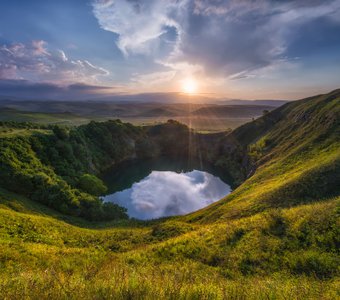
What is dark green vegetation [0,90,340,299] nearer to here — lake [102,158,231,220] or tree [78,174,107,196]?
tree [78,174,107,196]

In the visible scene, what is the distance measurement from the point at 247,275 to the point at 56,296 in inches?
356

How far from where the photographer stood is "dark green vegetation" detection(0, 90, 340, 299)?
22.0 ft

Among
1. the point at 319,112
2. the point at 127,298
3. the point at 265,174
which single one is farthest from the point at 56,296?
the point at 319,112

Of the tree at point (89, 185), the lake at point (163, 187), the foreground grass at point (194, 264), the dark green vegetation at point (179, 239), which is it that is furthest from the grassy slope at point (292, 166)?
the tree at point (89, 185)

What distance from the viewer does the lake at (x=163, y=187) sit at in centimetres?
5131

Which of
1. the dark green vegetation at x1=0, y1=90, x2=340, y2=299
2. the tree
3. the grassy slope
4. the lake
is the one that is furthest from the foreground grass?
the lake

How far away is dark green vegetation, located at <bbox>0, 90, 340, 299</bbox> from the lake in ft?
40.4

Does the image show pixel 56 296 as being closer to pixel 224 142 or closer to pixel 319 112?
pixel 319 112

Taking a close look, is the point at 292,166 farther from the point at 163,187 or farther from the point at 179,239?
the point at 163,187

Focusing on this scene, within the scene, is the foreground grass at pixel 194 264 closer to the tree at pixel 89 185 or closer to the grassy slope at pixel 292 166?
the grassy slope at pixel 292 166

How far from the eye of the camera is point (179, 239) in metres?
17.4

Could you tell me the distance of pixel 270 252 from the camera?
41.6 ft

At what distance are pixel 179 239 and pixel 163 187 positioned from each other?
164 feet

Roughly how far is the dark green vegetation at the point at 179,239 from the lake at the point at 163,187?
1231 centimetres
